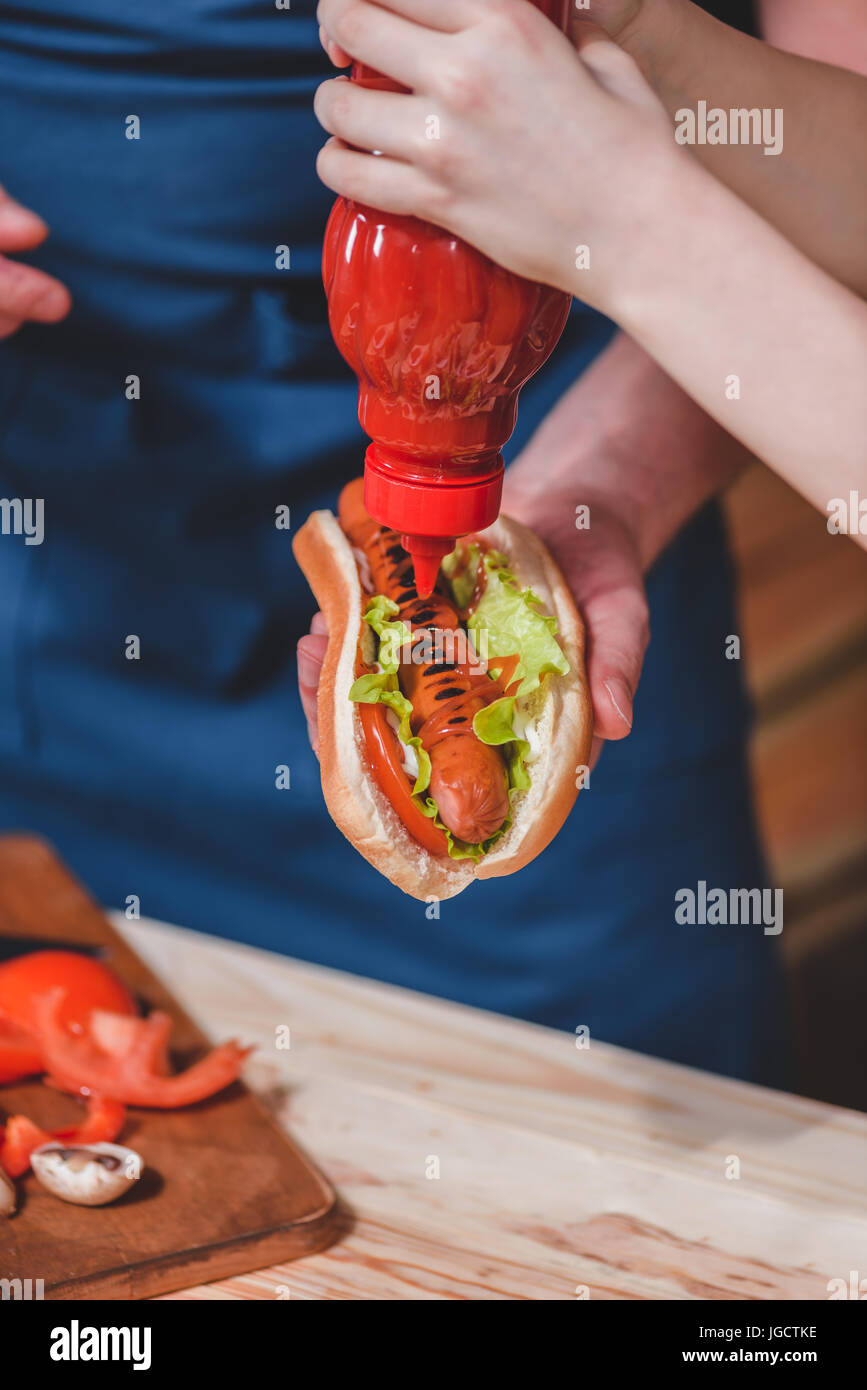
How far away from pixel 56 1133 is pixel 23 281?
4.30 feet

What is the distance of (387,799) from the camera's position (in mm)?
1839

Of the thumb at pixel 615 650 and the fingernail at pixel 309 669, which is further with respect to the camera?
the fingernail at pixel 309 669

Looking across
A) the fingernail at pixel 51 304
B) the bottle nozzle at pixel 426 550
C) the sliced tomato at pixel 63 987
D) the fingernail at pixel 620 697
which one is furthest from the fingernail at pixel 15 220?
the sliced tomato at pixel 63 987

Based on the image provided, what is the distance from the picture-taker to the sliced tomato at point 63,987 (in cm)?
213

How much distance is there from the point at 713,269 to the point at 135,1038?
4.96ft

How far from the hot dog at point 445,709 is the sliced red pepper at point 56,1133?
755mm

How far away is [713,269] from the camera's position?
1312 mm

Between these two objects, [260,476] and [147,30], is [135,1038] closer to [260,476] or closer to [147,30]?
[260,476]

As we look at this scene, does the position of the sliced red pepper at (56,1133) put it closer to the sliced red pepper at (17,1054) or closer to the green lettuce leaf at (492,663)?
the sliced red pepper at (17,1054)

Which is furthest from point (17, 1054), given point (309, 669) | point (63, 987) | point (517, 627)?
point (517, 627)

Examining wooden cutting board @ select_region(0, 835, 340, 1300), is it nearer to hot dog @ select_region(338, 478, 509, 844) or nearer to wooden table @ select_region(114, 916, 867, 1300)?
wooden table @ select_region(114, 916, 867, 1300)

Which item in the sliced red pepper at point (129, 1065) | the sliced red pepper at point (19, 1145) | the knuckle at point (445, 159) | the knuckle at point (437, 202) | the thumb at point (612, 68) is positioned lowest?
the sliced red pepper at point (19, 1145)

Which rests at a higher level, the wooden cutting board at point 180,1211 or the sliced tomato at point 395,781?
the sliced tomato at point 395,781

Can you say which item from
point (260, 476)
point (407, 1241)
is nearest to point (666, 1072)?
point (407, 1241)
